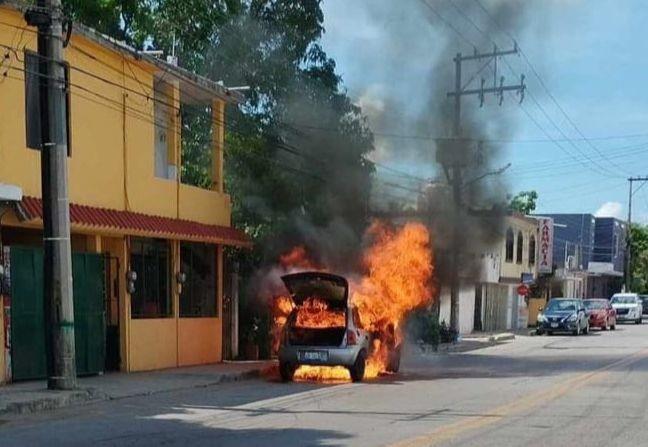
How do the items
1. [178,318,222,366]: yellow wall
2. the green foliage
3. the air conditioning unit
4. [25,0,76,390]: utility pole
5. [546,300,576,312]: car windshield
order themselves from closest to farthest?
[25,0,76,390]: utility pole
[178,318,222,366]: yellow wall
[546,300,576,312]: car windshield
the air conditioning unit
the green foliage

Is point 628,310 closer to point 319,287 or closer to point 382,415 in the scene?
point 319,287

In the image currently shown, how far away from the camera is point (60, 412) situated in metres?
10.9

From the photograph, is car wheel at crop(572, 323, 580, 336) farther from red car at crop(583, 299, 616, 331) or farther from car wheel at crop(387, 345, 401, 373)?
car wheel at crop(387, 345, 401, 373)

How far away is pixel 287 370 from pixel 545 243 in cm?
3190

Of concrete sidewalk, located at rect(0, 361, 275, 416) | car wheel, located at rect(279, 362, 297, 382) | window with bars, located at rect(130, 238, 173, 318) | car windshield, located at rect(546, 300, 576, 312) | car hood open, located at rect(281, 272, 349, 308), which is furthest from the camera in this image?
car windshield, located at rect(546, 300, 576, 312)

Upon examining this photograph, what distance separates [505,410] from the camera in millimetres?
11055

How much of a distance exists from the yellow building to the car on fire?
10.0 feet

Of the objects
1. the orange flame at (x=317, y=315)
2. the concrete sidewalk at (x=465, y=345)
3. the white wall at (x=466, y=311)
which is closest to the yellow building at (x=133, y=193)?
the orange flame at (x=317, y=315)

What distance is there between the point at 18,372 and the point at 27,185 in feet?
9.90

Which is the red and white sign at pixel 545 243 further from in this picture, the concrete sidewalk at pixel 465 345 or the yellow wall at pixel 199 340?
the yellow wall at pixel 199 340

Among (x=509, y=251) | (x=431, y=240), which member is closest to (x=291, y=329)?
(x=431, y=240)

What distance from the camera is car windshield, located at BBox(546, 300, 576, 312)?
34250 mm

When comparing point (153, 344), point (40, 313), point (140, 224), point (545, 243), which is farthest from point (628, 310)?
point (40, 313)

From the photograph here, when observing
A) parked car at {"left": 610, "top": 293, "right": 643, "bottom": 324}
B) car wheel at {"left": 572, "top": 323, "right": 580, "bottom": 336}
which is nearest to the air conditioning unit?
parked car at {"left": 610, "top": 293, "right": 643, "bottom": 324}
